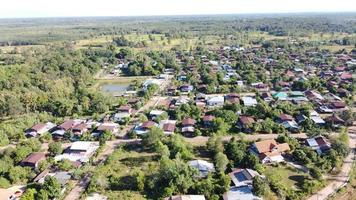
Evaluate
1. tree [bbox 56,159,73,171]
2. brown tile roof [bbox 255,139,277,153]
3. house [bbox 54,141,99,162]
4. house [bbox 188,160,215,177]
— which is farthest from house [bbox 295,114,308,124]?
tree [bbox 56,159,73,171]

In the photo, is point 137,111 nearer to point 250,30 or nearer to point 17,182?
point 17,182

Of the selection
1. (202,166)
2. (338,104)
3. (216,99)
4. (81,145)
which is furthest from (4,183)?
(338,104)

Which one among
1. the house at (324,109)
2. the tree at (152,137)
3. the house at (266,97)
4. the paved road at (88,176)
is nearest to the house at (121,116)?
the paved road at (88,176)

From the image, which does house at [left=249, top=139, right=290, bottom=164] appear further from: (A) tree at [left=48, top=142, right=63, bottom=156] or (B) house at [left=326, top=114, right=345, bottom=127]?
(A) tree at [left=48, top=142, right=63, bottom=156]

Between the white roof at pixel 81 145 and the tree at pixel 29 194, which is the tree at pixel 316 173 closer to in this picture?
the white roof at pixel 81 145

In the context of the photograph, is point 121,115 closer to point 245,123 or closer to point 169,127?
point 169,127

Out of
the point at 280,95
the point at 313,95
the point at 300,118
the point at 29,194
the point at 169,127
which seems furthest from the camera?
the point at 280,95
